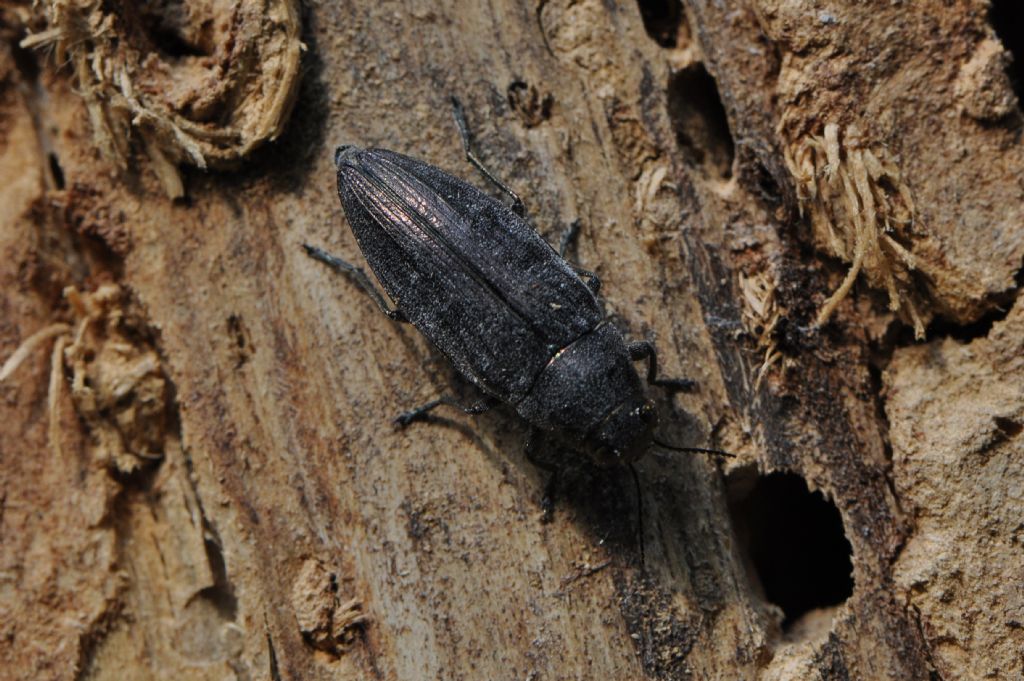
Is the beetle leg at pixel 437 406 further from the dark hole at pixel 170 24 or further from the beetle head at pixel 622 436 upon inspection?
the dark hole at pixel 170 24

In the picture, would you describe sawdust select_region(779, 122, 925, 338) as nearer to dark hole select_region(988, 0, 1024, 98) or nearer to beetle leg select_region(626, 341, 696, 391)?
beetle leg select_region(626, 341, 696, 391)

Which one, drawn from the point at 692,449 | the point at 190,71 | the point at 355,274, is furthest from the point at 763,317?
the point at 190,71

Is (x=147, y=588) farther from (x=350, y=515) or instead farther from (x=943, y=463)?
(x=943, y=463)

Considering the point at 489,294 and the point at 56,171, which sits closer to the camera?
the point at 489,294

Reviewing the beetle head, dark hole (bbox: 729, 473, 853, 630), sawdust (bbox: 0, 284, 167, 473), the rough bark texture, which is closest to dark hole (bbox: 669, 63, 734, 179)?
the rough bark texture

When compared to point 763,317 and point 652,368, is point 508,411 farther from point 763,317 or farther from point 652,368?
point 763,317

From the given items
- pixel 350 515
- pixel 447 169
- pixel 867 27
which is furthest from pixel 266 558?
pixel 867 27
